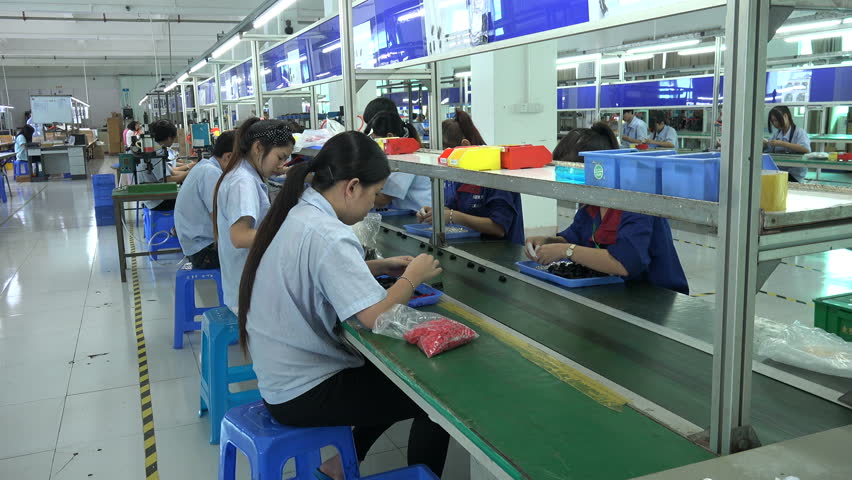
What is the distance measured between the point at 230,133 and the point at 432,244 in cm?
157

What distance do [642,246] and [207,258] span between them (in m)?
3.00

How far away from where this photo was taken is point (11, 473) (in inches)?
109

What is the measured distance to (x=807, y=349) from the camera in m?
1.67

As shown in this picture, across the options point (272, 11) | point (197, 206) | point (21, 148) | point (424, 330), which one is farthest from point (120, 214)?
point (21, 148)

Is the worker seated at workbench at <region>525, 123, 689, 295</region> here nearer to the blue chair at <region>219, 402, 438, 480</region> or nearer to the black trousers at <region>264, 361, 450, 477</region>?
the black trousers at <region>264, 361, 450, 477</region>

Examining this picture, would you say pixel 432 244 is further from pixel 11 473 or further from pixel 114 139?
pixel 114 139

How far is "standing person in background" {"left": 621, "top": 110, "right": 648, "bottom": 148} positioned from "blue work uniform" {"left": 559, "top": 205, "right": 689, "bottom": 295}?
7.48 meters

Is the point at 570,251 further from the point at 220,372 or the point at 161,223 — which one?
the point at 161,223

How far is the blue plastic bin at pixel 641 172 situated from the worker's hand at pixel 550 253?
39.1 inches

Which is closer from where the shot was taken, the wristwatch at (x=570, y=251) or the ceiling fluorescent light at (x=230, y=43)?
the wristwatch at (x=570, y=251)

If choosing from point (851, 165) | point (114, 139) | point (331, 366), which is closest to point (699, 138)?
point (851, 165)

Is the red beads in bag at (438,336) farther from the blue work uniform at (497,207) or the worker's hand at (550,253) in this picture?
the blue work uniform at (497,207)

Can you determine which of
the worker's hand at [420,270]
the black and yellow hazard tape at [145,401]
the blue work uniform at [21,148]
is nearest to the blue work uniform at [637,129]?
the black and yellow hazard tape at [145,401]

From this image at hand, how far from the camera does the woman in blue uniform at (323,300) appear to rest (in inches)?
75.7
